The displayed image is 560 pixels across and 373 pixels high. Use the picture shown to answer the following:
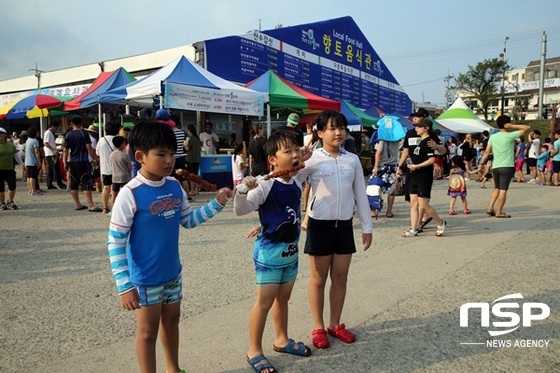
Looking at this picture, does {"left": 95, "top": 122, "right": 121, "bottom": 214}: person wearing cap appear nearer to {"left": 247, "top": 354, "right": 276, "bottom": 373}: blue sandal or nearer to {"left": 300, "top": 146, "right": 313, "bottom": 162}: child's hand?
{"left": 300, "top": 146, "right": 313, "bottom": 162}: child's hand

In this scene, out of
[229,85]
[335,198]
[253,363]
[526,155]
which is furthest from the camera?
[526,155]

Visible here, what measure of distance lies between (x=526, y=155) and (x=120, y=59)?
59.9ft

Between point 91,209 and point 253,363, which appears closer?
point 253,363

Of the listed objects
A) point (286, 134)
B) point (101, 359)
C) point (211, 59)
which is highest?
point (211, 59)

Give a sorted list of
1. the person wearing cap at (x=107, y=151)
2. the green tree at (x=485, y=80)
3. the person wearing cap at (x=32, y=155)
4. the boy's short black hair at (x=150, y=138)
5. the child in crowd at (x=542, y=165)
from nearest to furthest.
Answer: the boy's short black hair at (x=150, y=138) → the person wearing cap at (x=107, y=151) → the person wearing cap at (x=32, y=155) → the child in crowd at (x=542, y=165) → the green tree at (x=485, y=80)

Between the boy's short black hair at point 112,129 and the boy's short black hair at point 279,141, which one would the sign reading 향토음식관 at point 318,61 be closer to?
the boy's short black hair at point 112,129

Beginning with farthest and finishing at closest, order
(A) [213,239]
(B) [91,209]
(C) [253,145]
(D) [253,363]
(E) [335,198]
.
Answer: (B) [91,209], (C) [253,145], (A) [213,239], (E) [335,198], (D) [253,363]

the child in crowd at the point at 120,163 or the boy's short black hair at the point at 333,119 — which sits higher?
the boy's short black hair at the point at 333,119

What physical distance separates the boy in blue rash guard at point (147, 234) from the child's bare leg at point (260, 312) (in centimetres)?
58

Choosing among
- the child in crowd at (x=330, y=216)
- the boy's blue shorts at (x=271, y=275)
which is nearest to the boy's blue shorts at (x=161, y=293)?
the boy's blue shorts at (x=271, y=275)

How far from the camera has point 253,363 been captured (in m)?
2.56

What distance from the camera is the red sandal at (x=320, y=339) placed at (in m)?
2.87

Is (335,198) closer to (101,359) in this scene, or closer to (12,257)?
(101,359)

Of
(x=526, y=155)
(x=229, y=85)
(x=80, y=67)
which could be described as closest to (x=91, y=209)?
(x=229, y=85)
